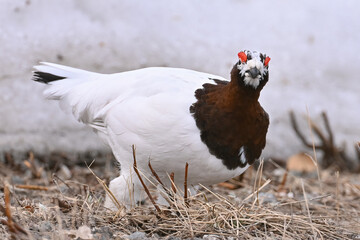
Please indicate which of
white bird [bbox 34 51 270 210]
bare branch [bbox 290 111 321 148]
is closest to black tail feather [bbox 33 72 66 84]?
white bird [bbox 34 51 270 210]

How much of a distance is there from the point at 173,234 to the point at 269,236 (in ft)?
1.28

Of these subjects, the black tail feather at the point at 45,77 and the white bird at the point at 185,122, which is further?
the black tail feather at the point at 45,77

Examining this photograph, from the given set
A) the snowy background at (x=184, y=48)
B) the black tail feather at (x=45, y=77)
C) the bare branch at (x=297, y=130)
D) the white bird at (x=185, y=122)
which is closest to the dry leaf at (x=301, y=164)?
the bare branch at (x=297, y=130)

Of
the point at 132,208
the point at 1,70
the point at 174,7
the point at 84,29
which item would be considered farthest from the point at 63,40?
the point at 132,208

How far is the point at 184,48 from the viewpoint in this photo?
15.9 ft

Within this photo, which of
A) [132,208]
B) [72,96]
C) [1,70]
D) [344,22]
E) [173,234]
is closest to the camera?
[173,234]

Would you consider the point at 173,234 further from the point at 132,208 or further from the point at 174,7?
the point at 174,7

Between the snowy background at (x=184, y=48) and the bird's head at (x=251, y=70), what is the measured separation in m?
2.11

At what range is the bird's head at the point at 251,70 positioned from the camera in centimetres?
259

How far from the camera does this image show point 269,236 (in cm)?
248

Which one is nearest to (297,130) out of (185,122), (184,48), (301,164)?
(301,164)

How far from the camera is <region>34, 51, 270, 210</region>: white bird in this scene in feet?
8.91

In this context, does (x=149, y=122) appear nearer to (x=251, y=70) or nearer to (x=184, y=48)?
(x=251, y=70)

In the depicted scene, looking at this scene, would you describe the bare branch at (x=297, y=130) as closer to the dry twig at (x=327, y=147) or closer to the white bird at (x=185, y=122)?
the dry twig at (x=327, y=147)
